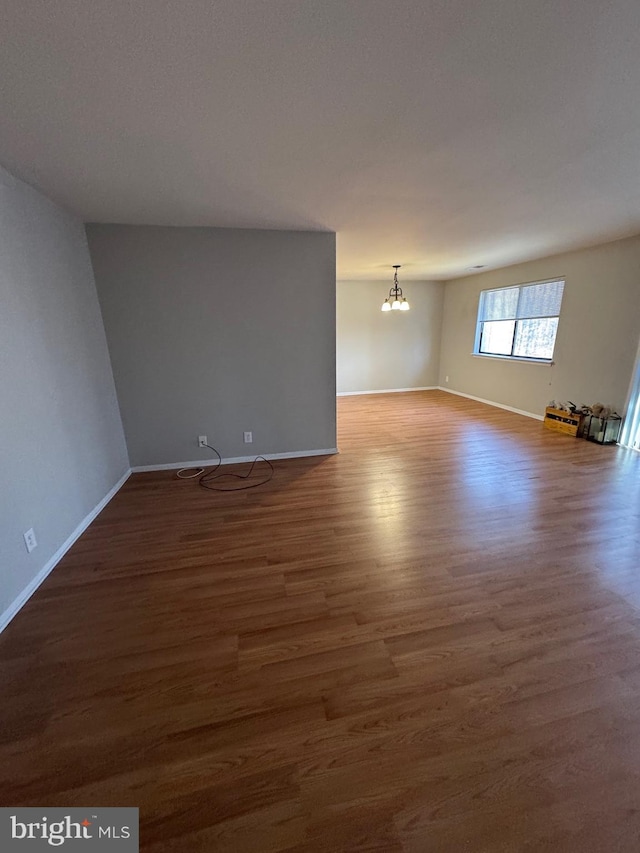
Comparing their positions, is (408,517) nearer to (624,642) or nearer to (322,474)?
(322,474)

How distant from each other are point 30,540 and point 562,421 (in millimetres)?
5668

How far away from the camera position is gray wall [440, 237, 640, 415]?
3881 mm

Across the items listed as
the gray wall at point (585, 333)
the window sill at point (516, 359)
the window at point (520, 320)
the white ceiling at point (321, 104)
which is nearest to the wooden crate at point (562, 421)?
the gray wall at point (585, 333)

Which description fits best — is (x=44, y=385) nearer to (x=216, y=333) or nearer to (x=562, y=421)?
(x=216, y=333)

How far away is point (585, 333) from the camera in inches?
173

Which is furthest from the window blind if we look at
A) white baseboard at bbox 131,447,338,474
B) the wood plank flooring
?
white baseboard at bbox 131,447,338,474

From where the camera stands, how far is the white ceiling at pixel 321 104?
41.4 inches

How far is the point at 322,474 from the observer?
343 centimetres

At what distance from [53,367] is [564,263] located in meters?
5.97

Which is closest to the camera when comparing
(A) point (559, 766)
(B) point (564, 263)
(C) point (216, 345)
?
(A) point (559, 766)

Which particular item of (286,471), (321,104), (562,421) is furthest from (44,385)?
(562,421)

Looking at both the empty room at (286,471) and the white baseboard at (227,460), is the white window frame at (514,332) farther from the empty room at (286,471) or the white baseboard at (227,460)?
the white baseboard at (227,460)

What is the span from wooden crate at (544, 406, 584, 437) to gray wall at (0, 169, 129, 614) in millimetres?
5435

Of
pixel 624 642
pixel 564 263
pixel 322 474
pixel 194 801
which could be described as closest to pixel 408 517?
pixel 322 474
